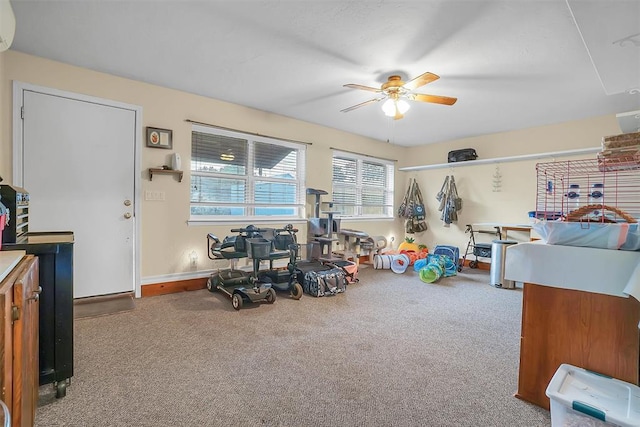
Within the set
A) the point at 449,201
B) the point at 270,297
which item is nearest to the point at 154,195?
the point at 270,297

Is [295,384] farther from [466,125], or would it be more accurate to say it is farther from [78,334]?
[466,125]

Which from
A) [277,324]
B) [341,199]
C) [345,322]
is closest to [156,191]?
[277,324]

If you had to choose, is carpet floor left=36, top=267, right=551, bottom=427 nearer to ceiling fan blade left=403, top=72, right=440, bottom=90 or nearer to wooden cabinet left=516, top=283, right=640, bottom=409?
wooden cabinet left=516, top=283, right=640, bottom=409

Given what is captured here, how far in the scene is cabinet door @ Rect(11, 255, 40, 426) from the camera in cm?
93

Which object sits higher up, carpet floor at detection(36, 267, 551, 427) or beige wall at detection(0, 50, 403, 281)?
beige wall at detection(0, 50, 403, 281)

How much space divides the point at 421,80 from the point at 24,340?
304cm

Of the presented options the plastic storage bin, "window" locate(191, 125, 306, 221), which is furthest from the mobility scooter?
the plastic storage bin

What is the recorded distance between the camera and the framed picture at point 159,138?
332 centimetres

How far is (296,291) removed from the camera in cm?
336

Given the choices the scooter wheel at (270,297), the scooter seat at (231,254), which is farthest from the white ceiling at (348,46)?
the scooter wheel at (270,297)

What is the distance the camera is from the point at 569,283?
1401 millimetres

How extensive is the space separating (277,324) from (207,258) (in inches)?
66.0

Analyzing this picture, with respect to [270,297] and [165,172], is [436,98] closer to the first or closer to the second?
[270,297]

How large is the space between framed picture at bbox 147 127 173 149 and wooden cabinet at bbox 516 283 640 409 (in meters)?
3.70
